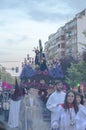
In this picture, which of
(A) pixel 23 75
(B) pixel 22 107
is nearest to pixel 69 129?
(B) pixel 22 107

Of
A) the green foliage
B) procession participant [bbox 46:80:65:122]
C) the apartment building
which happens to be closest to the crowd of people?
procession participant [bbox 46:80:65:122]

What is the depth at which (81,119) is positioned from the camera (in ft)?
28.2

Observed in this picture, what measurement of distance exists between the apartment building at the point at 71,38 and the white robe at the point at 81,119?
284 ft

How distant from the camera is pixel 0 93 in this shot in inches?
1104

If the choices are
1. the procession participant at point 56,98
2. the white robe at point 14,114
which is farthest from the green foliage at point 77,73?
the procession participant at point 56,98

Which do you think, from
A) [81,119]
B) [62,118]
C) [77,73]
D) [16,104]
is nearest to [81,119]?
[81,119]

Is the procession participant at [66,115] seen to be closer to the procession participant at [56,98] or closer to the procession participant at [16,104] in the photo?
the procession participant at [56,98]

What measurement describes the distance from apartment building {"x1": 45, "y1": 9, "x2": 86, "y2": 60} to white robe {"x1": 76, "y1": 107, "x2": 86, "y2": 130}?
284ft

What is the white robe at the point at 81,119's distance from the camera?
8484mm

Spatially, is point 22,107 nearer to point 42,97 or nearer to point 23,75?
point 42,97

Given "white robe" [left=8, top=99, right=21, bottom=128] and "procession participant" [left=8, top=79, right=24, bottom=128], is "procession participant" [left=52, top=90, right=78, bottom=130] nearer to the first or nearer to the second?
"white robe" [left=8, top=99, right=21, bottom=128]

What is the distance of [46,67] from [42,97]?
11.5 ft

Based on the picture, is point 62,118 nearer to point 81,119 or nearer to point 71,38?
point 81,119

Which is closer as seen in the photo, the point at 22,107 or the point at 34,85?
the point at 22,107
